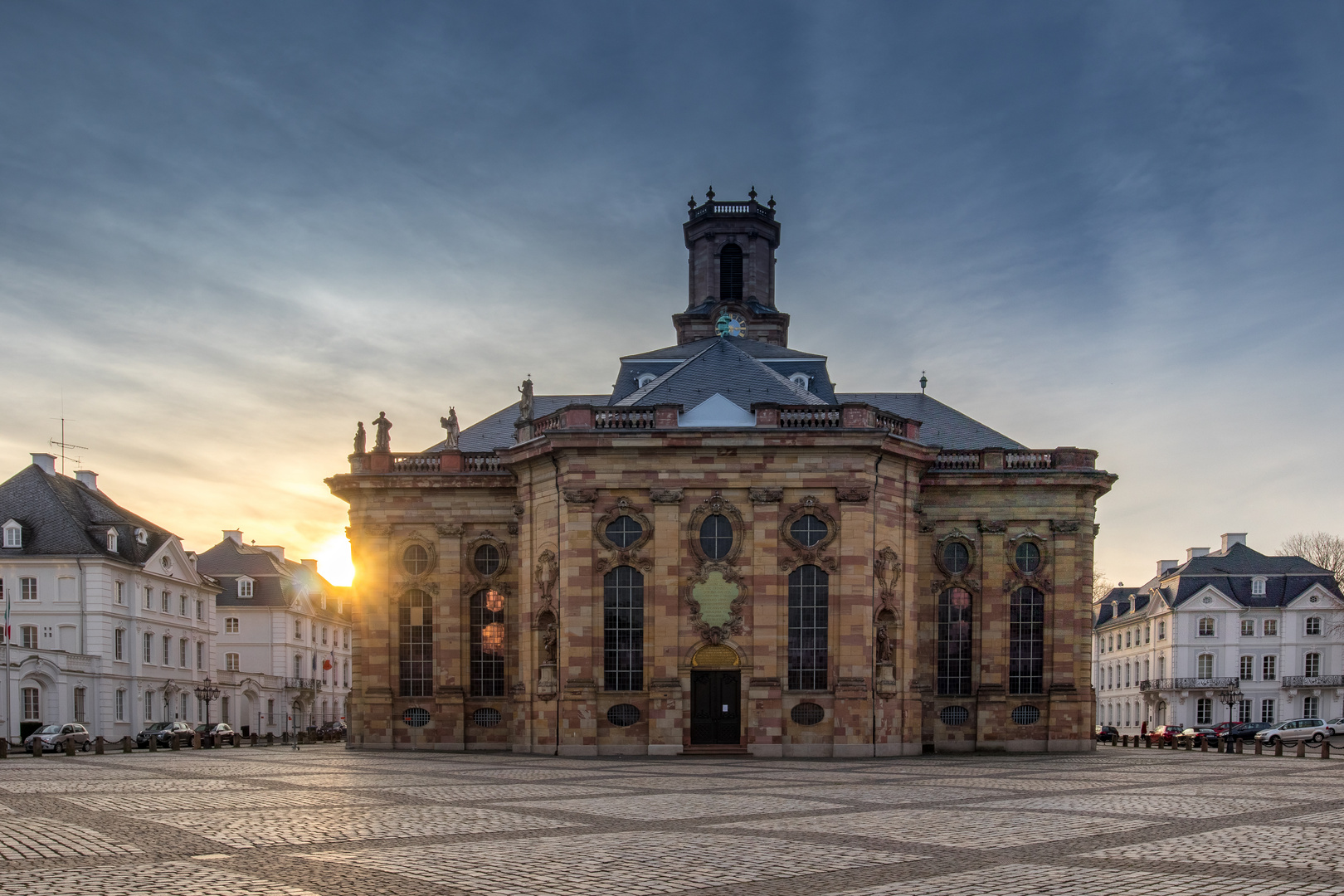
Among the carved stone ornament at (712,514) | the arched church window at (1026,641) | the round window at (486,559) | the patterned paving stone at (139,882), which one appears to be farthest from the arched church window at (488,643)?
the patterned paving stone at (139,882)

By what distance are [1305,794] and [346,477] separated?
110 feet

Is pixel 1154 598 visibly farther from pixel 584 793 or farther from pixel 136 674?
pixel 584 793

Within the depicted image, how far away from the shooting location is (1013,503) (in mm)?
46906

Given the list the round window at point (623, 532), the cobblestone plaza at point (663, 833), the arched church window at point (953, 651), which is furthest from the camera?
the arched church window at point (953, 651)

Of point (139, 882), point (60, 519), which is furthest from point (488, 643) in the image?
point (139, 882)

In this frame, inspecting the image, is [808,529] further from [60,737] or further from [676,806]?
[60,737]

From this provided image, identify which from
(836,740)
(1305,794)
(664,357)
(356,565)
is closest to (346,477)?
(356,565)

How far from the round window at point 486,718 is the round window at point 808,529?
13.6 meters

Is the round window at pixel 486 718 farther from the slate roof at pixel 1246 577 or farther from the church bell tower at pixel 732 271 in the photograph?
the slate roof at pixel 1246 577

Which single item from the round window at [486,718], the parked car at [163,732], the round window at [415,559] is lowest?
the parked car at [163,732]

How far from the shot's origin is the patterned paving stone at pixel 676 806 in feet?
67.5

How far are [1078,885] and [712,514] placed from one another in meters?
27.9

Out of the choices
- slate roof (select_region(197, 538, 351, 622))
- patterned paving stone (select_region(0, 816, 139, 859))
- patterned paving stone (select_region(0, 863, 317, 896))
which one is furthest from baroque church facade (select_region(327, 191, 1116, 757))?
slate roof (select_region(197, 538, 351, 622))

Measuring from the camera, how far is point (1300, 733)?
202ft
